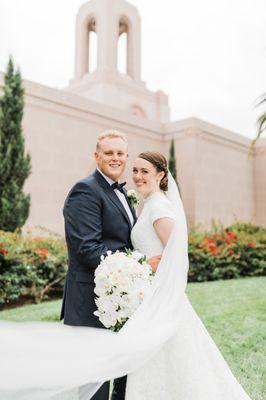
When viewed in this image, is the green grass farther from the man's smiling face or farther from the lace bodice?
Answer: the man's smiling face

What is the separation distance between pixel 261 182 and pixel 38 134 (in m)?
15.3

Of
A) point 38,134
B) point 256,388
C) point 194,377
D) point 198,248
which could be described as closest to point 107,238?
point 194,377

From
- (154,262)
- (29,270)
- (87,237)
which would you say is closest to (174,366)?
(154,262)

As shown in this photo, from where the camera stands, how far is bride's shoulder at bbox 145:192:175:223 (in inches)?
107

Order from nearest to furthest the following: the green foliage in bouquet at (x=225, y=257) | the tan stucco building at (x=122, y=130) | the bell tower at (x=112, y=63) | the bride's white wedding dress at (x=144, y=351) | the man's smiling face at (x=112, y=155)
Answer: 1. the bride's white wedding dress at (x=144, y=351)
2. the man's smiling face at (x=112, y=155)
3. the green foliage in bouquet at (x=225, y=257)
4. the tan stucco building at (x=122, y=130)
5. the bell tower at (x=112, y=63)

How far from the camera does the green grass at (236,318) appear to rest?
434cm


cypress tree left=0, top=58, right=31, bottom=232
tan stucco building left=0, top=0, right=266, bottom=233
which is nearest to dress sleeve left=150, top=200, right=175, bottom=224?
cypress tree left=0, top=58, right=31, bottom=232

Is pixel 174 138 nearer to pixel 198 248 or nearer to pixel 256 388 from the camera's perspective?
pixel 198 248

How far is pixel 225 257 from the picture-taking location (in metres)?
11.1

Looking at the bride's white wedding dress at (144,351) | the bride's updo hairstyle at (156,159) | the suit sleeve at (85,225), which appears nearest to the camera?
the bride's white wedding dress at (144,351)

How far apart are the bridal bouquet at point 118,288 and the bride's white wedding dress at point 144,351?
0.23ft

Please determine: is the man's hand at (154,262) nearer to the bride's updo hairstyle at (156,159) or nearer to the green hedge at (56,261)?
the bride's updo hairstyle at (156,159)

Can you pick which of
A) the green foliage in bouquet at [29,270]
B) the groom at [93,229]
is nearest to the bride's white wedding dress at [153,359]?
the groom at [93,229]

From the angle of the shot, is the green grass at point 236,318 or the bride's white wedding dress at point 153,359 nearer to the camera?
the bride's white wedding dress at point 153,359
